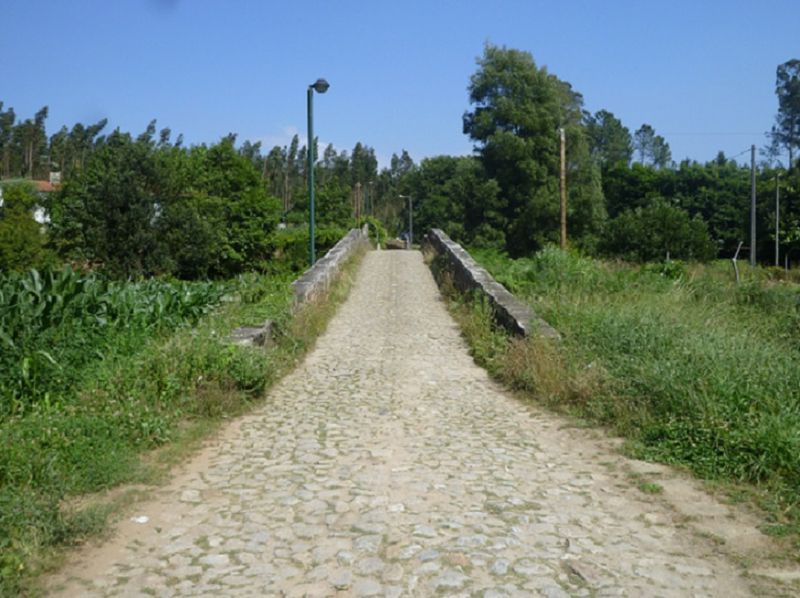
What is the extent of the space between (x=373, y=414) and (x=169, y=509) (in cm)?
277

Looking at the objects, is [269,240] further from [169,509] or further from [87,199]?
[169,509]

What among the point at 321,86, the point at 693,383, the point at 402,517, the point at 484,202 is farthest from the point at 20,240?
the point at 402,517

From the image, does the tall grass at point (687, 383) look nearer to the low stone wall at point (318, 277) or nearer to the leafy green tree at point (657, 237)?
the low stone wall at point (318, 277)

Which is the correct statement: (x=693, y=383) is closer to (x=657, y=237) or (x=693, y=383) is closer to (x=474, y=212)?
(x=657, y=237)

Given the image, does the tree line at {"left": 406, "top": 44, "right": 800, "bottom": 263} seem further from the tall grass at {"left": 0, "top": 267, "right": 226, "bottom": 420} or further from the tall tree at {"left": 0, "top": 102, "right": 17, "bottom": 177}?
the tall tree at {"left": 0, "top": 102, "right": 17, "bottom": 177}

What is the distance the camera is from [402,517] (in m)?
4.70

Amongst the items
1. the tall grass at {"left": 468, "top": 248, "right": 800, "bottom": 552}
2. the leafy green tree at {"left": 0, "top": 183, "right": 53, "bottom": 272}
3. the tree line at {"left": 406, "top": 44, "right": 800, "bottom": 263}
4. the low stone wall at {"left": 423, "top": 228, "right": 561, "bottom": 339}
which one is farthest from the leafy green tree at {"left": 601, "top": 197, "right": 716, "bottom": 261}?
the tall grass at {"left": 468, "top": 248, "right": 800, "bottom": 552}

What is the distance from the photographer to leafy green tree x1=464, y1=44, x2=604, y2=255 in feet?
162

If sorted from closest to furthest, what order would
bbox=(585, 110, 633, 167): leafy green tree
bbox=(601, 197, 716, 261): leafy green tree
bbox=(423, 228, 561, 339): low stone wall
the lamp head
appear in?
bbox=(423, 228, 561, 339): low stone wall, the lamp head, bbox=(601, 197, 716, 261): leafy green tree, bbox=(585, 110, 633, 167): leafy green tree

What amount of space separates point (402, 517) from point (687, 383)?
3.00 meters

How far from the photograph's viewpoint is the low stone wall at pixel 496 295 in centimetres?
968

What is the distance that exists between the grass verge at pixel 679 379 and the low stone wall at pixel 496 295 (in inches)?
8.2

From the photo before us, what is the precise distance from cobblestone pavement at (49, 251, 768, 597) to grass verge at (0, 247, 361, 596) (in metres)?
0.22

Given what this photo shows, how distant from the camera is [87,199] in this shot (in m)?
34.5
